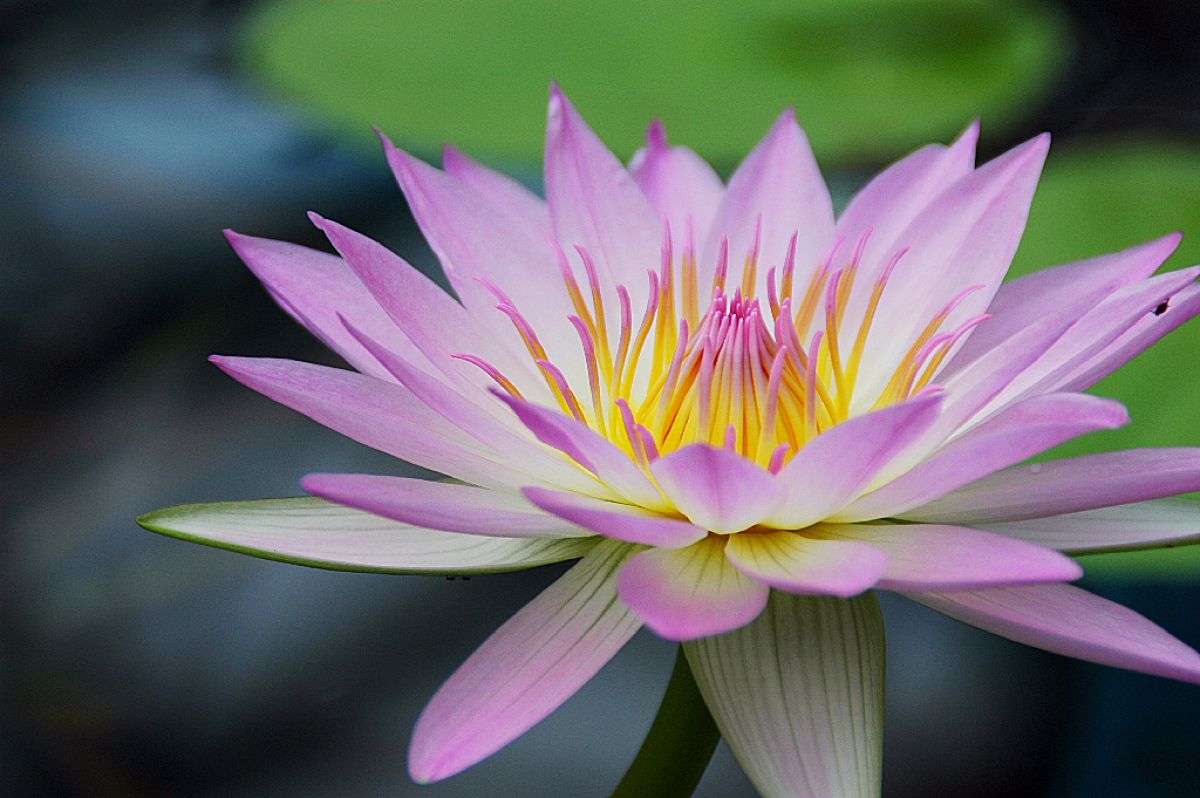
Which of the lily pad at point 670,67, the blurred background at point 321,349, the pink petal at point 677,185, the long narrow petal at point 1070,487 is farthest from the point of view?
→ the lily pad at point 670,67

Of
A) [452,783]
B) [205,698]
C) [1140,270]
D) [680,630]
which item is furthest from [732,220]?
[205,698]

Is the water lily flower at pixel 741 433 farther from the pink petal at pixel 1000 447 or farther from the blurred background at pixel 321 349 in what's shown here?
the blurred background at pixel 321 349

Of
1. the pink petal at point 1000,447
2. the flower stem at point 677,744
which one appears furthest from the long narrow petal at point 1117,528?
the flower stem at point 677,744

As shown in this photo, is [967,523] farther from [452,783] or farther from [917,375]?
[452,783]

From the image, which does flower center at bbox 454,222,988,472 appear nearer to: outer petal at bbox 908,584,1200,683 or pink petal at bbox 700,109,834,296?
pink petal at bbox 700,109,834,296

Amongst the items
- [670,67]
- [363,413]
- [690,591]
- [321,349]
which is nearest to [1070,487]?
[690,591]

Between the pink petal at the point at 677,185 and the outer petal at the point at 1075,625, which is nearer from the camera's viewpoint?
the outer petal at the point at 1075,625
